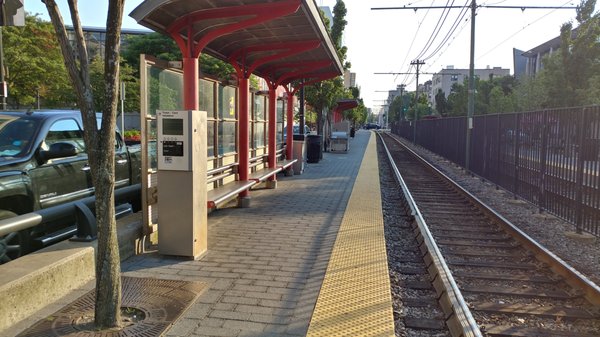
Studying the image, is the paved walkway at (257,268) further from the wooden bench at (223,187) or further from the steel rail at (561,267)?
the steel rail at (561,267)

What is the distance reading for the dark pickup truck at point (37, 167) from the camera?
5.04 meters

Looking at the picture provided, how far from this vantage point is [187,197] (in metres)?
5.49

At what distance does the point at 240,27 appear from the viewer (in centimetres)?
643

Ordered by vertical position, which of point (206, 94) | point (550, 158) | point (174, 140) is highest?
point (206, 94)

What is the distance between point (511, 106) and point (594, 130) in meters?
41.0

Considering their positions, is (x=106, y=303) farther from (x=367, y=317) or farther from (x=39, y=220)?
(x=367, y=317)

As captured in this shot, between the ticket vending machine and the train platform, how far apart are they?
0.80 feet

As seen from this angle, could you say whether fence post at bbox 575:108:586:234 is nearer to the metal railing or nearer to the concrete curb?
the metal railing

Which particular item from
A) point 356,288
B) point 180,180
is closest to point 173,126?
point 180,180

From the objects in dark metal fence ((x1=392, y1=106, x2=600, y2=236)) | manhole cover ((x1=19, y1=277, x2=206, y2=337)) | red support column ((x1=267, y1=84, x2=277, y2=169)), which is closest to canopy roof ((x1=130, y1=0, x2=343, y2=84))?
red support column ((x1=267, y1=84, x2=277, y2=169))

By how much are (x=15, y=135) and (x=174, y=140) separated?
6.41 ft

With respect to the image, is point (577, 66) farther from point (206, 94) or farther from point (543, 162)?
point (206, 94)

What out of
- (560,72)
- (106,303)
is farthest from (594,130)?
(560,72)

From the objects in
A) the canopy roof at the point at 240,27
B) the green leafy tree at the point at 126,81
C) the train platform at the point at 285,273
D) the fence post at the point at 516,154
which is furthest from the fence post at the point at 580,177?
the green leafy tree at the point at 126,81
